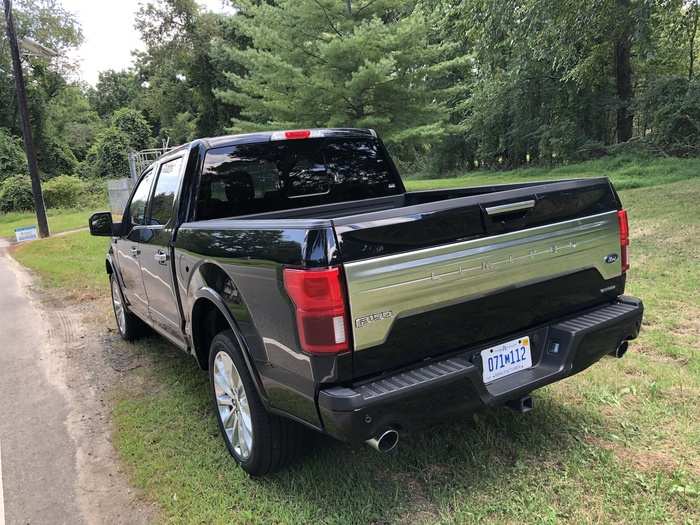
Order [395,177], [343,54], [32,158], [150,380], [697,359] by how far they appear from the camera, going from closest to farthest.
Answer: [697,359] < [395,177] < [150,380] < [343,54] < [32,158]

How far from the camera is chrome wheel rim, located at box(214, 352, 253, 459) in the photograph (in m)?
3.08

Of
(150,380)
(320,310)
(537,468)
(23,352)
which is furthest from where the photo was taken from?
(23,352)

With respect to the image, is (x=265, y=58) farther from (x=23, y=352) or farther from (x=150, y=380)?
(x=150, y=380)

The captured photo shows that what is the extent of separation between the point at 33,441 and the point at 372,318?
311 cm

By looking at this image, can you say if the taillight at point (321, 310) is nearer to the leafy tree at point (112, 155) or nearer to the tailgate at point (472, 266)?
the tailgate at point (472, 266)

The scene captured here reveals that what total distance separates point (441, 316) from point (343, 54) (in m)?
12.5

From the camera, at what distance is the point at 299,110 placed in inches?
567

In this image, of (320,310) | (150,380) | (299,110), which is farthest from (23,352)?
(299,110)

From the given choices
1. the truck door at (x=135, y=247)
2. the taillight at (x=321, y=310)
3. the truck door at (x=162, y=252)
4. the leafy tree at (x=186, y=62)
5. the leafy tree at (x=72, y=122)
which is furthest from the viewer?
the leafy tree at (x=72, y=122)

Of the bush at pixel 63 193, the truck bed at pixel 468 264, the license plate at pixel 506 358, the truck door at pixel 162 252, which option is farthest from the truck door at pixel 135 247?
the bush at pixel 63 193

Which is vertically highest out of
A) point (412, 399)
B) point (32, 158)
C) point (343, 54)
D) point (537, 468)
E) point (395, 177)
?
point (343, 54)

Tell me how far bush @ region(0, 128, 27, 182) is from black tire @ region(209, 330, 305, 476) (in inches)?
1665

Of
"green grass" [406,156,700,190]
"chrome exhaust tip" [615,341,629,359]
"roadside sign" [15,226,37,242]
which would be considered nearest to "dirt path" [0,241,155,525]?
"chrome exhaust tip" [615,341,629,359]

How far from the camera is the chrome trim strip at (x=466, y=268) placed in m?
2.31
